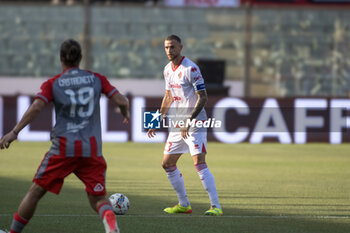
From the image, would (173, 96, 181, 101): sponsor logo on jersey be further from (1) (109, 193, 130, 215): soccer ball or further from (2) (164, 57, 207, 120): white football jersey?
(1) (109, 193, 130, 215): soccer ball

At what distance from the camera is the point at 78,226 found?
28.1 ft

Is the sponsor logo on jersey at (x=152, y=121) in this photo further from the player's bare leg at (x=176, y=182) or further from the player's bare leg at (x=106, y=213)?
the player's bare leg at (x=106, y=213)

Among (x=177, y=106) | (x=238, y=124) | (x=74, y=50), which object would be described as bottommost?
(x=238, y=124)

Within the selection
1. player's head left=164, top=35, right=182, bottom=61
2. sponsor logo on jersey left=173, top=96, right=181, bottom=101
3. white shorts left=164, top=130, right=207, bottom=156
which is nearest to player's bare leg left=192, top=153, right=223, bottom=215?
white shorts left=164, top=130, right=207, bottom=156

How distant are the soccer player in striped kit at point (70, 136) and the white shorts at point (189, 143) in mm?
2504

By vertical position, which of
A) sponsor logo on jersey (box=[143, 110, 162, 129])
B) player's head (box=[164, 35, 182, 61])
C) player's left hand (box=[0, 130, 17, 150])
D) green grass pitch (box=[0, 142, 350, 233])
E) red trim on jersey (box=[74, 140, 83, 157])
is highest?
player's head (box=[164, 35, 182, 61])

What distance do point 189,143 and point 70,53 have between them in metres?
2.94

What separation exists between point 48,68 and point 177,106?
22550 mm

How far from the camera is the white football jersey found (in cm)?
940

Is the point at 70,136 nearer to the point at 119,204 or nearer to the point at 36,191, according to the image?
the point at 36,191

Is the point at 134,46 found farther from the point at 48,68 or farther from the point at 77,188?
the point at 77,188

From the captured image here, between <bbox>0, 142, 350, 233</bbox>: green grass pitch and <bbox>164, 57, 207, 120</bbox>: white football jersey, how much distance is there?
135cm

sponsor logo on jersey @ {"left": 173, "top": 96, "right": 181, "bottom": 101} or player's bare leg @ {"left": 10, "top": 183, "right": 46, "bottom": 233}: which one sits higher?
sponsor logo on jersey @ {"left": 173, "top": 96, "right": 181, "bottom": 101}

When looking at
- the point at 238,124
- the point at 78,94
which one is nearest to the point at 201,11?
the point at 238,124
